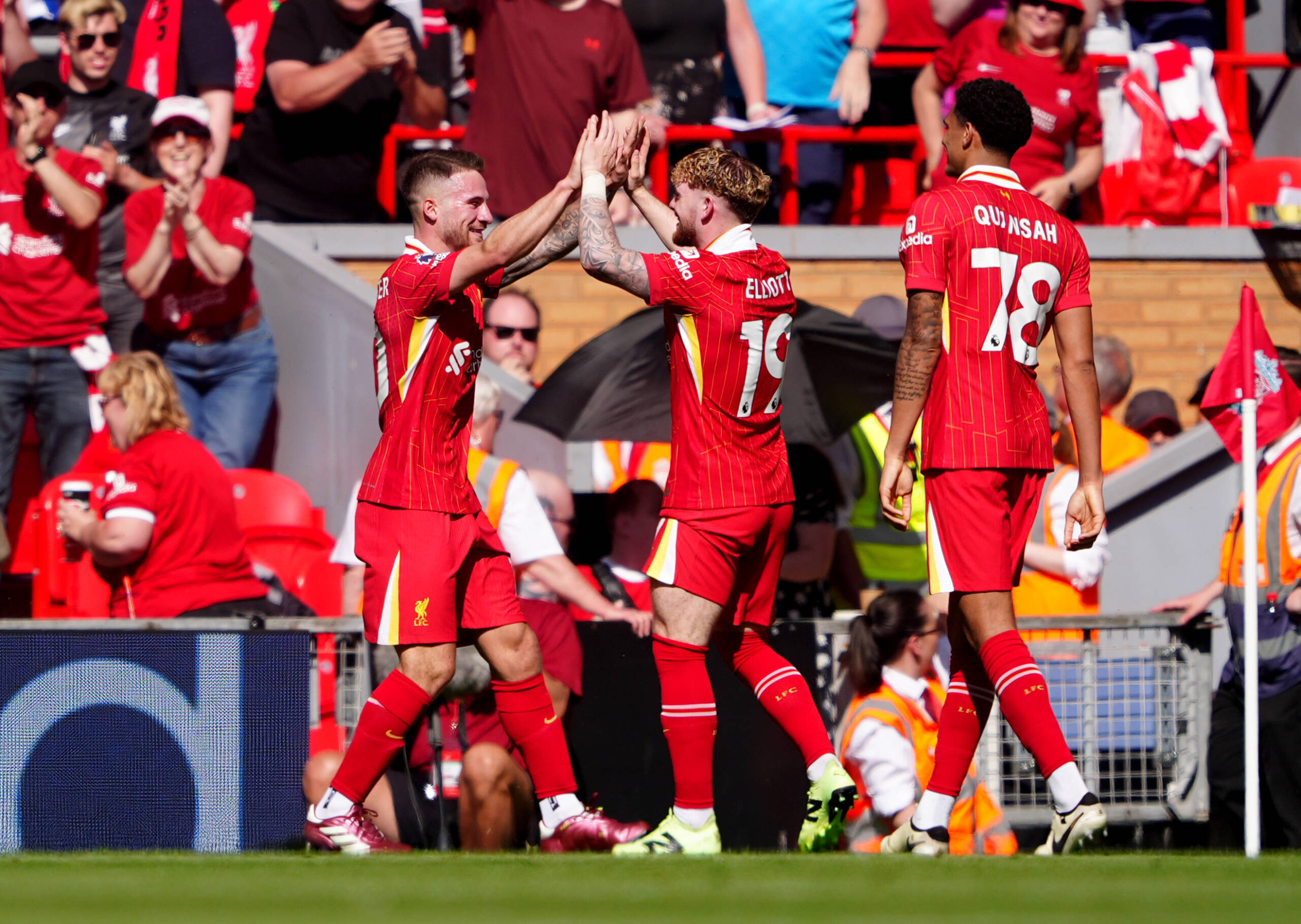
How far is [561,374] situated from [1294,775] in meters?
3.56

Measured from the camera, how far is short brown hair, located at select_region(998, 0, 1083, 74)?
413 inches

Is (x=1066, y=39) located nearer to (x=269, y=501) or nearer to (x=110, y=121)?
(x=269, y=501)

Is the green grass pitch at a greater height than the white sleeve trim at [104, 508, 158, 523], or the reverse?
the white sleeve trim at [104, 508, 158, 523]

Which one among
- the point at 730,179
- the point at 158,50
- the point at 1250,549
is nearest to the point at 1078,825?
the point at 1250,549

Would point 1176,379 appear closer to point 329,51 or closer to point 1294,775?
point 1294,775

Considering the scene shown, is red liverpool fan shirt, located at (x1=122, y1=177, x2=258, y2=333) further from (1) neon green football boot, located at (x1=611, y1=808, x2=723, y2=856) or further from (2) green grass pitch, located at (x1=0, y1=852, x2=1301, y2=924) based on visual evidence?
(1) neon green football boot, located at (x1=611, y1=808, x2=723, y2=856)

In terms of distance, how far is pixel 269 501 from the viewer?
9.17m

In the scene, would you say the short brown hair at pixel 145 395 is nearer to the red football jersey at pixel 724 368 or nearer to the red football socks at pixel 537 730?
the red football socks at pixel 537 730

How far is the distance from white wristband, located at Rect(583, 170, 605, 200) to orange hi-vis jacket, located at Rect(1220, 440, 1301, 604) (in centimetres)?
315

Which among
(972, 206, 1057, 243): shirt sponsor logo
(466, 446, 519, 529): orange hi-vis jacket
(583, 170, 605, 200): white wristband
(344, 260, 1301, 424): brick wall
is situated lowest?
(466, 446, 519, 529): orange hi-vis jacket

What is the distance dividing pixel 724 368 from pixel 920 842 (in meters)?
1.62

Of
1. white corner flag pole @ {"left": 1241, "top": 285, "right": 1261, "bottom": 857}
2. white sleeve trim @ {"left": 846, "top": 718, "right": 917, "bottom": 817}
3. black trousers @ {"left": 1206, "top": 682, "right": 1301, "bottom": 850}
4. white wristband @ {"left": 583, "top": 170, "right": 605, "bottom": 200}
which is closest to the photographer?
white wristband @ {"left": 583, "top": 170, "right": 605, "bottom": 200}

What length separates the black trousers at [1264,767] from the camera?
23.7 ft

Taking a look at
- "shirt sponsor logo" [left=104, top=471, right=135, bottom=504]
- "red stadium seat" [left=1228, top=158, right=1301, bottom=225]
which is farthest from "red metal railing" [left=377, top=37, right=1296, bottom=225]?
"shirt sponsor logo" [left=104, top=471, right=135, bottom=504]
